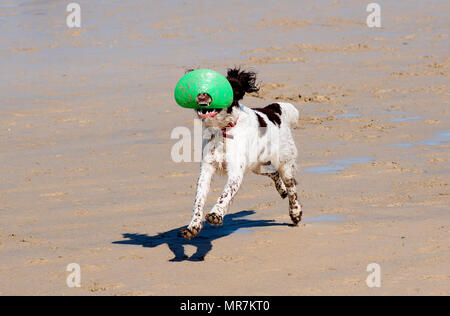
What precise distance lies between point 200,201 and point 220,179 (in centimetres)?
258

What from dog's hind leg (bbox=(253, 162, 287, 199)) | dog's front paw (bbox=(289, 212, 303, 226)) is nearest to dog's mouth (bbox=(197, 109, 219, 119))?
dog's hind leg (bbox=(253, 162, 287, 199))

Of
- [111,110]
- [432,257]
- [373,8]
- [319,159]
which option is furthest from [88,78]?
[432,257]

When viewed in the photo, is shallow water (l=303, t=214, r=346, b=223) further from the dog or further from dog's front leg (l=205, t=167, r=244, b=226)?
dog's front leg (l=205, t=167, r=244, b=226)

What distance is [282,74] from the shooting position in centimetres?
1593

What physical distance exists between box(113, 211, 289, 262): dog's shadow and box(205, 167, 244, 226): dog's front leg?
41 centimetres

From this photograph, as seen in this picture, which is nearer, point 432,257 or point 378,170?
point 432,257

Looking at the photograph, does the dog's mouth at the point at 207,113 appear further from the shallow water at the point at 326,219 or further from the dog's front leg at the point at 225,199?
the shallow water at the point at 326,219

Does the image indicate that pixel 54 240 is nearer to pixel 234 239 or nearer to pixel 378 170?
pixel 234 239

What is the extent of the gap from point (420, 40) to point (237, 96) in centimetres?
1227

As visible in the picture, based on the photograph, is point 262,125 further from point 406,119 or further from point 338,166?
point 406,119

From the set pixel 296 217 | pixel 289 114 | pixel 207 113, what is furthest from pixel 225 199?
pixel 289 114

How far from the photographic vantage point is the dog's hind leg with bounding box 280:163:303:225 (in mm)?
7816

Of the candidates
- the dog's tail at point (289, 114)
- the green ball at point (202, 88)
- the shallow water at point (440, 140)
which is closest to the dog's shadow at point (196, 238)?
the dog's tail at point (289, 114)

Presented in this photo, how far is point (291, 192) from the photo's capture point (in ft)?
25.9
